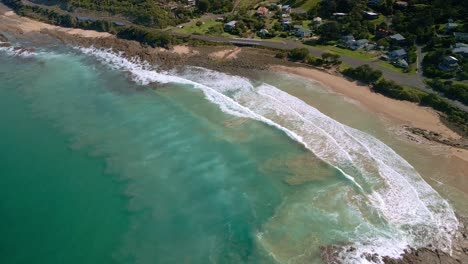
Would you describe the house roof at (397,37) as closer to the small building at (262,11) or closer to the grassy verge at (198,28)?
the small building at (262,11)

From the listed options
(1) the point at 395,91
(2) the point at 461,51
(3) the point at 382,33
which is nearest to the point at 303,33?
(3) the point at 382,33

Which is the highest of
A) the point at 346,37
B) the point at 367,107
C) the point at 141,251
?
the point at 346,37

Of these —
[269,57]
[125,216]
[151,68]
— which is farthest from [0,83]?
[269,57]

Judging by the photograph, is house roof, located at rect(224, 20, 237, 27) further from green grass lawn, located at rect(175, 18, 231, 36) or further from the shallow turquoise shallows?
the shallow turquoise shallows

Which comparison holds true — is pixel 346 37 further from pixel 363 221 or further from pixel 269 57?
pixel 363 221

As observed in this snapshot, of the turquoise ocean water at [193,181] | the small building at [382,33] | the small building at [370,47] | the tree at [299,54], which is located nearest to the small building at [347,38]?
the small building at [370,47]

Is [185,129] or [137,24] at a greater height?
[137,24]

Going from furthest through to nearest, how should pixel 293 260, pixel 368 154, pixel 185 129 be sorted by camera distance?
pixel 185 129 < pixel 368 154 < pixel 293 260
